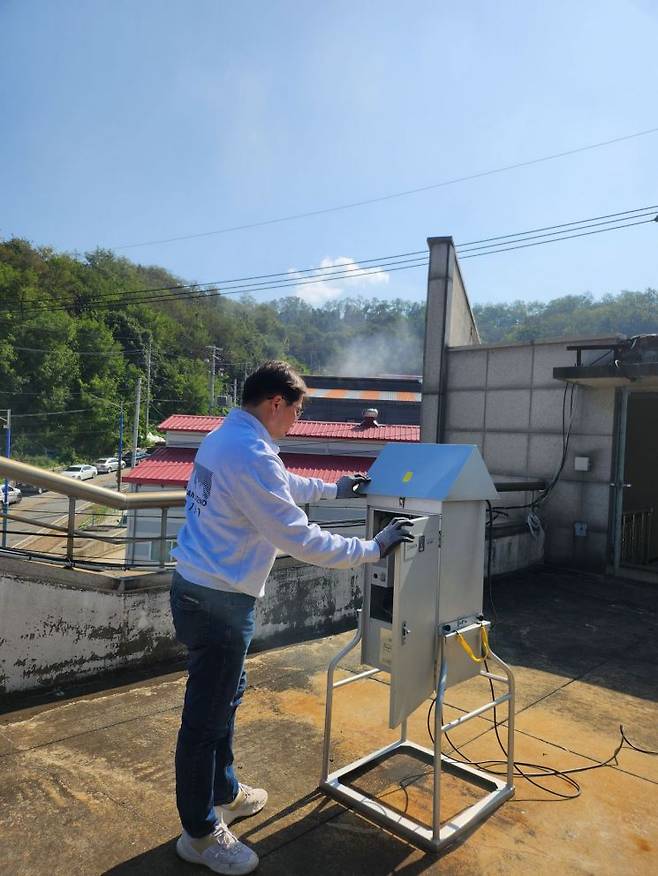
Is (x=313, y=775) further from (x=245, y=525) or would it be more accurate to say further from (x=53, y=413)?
(x=53, y=413)

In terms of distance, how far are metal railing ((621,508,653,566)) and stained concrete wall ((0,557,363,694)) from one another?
645 cm

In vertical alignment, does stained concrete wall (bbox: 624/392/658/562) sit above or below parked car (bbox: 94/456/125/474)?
above

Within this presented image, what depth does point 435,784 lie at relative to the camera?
7.43ft

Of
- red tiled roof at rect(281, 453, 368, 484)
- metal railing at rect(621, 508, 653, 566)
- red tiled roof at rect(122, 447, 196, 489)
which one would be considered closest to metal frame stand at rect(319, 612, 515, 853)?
metal railing at rect(621, 508, 653, 566)

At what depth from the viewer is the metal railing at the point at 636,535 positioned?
8.72 m

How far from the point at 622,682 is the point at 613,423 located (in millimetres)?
4014

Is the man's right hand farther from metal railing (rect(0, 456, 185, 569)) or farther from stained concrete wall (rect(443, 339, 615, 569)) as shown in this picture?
stained concrete wall (rect(443, 339, 615, 569))

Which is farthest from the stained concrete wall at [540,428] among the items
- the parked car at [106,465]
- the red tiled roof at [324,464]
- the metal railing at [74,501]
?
the parked car at [106,465]

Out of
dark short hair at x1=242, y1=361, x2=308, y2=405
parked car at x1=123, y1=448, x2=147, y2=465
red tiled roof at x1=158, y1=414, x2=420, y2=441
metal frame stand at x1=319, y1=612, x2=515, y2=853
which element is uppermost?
dark short hair at x1=242, y1=361, x2=308, y2=405

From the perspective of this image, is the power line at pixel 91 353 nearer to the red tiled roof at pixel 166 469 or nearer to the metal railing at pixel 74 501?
the red tiled roof at pixel 166 469

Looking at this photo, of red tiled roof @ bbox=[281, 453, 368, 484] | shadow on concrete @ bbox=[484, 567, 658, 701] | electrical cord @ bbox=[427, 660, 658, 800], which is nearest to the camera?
electrical cord @ bbox=[427, 660, 658, 800]

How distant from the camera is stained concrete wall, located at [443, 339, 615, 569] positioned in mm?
7391

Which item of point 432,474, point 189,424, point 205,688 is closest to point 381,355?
point 189,424

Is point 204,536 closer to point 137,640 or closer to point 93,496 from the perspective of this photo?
point 93,496
